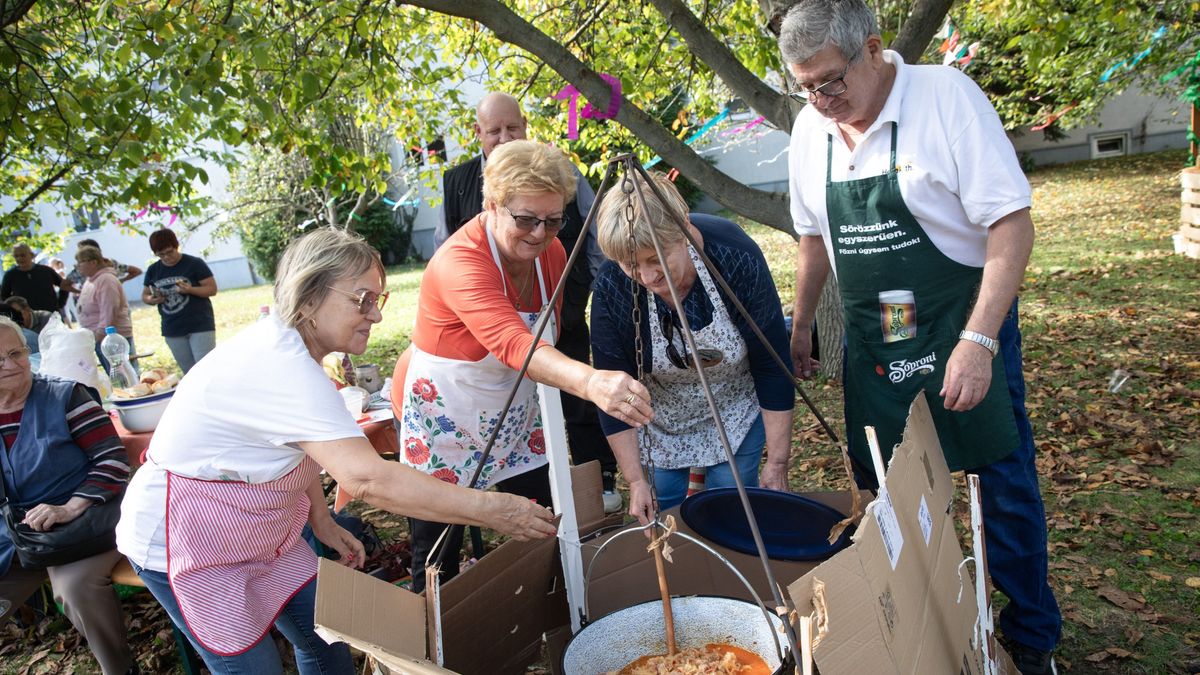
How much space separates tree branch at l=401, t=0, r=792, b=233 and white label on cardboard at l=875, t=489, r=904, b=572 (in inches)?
117

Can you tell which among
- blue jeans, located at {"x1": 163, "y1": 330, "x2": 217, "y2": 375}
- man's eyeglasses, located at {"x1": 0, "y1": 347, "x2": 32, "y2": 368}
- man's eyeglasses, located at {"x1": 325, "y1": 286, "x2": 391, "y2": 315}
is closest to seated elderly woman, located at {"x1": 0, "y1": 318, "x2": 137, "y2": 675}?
man's eyeglasses, located at {"x1": 0, "y1": 347, "x2": 32, "y2": 368}

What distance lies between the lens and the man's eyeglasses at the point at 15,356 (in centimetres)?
276

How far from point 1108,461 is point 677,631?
3234mm

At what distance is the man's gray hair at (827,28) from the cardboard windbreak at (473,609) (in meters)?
1.13

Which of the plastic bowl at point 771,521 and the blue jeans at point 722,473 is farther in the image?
the blue jeans at point 722,473

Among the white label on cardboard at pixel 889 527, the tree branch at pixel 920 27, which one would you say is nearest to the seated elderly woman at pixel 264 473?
the white label on cardboard at pixel 889 527

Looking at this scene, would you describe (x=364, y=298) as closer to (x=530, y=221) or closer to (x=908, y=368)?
(x=530, y=221)

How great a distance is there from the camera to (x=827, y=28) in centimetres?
181

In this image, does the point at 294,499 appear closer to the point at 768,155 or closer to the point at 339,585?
the point at 339,585

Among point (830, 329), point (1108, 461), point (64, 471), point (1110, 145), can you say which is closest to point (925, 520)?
point (64, 471)

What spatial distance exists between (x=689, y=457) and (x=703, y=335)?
0.41 meters

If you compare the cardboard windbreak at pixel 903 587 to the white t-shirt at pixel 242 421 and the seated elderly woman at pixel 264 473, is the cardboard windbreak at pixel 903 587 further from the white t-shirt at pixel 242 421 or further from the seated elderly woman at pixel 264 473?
the white t-shirt at pixel 242 421

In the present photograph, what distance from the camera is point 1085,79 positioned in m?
10.2

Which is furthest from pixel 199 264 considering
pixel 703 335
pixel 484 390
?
pixel 703 335
